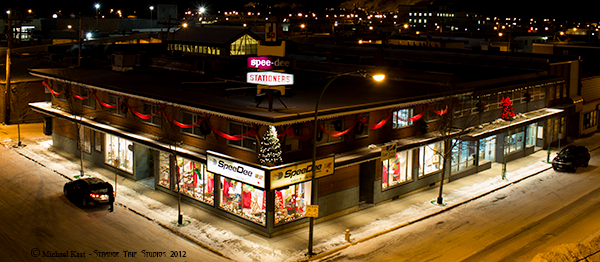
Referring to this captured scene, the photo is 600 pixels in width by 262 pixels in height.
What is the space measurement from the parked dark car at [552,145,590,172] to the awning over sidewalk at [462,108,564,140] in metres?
3.60

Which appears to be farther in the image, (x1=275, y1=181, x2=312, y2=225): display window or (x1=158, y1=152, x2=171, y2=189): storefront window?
(x1=158, y1=152, x2=171, y2=189): storefront window

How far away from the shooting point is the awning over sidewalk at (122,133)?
3188cm

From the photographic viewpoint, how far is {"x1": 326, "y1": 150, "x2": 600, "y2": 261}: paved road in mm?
26531

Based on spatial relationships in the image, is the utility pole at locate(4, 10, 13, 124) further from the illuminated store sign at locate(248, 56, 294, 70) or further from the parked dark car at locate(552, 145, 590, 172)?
the parked dark car at locate(552, 145, 590, 172)

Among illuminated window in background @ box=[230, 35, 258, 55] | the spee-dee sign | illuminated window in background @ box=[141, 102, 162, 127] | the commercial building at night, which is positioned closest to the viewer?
the spee-dee sign

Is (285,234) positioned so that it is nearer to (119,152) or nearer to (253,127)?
(253,127)

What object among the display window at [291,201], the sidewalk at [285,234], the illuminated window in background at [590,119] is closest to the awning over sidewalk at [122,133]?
the sidewalk at [285,234]

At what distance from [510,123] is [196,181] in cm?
2507

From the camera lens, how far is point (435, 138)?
1425 inches

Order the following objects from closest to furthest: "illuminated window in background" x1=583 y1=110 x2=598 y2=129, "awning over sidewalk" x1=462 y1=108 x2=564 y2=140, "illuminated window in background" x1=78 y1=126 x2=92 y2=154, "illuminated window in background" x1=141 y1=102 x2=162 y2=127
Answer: "illuminated window in background" x1=141 y1=102 x2=162 y2=127
"awning over sidewalk" x1=462 y1=108 x2=564 y2=140
"illuminated window in background" x1=78 y1=126 x2=92 y2=154
"illuminated window in background" x1=583 y1=110 x2=598 y2=129

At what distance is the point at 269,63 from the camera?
29.3m

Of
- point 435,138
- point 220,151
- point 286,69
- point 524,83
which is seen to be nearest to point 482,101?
point 524,83

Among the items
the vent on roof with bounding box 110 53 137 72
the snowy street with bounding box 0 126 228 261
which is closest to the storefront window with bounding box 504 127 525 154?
the snowy street with bounding box 0 126 228 261

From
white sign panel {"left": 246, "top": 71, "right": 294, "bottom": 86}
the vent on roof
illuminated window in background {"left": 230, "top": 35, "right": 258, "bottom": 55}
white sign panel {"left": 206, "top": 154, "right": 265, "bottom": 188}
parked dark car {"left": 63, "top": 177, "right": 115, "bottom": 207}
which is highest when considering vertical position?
illuminated window in background {"left": 230, "top": 35, "right": 258, "bottom": 55}
